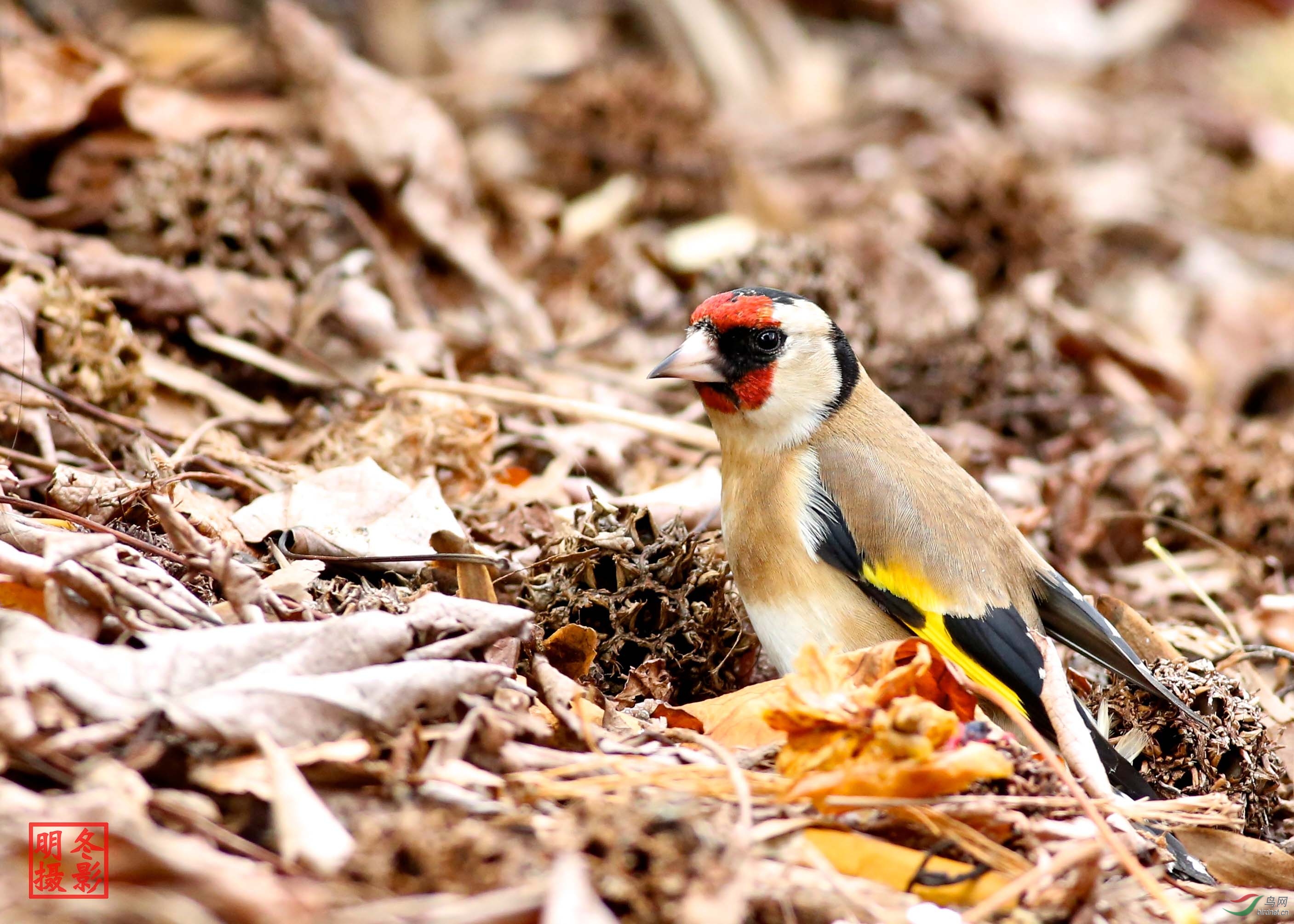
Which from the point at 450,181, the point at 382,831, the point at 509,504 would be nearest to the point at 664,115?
the point at 450,181

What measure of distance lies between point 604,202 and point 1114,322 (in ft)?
9.42

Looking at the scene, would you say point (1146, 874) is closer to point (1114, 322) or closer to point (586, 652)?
point (586, 652)

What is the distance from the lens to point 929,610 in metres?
3.57

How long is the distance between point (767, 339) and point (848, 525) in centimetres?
66

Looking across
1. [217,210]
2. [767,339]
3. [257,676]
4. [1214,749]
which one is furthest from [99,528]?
[1214,749]

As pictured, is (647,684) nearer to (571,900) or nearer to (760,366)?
(760,366)

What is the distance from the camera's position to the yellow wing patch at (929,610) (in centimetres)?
349

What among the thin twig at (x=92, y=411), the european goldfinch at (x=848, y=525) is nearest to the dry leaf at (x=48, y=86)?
the thin twig at (x=92, y=411)

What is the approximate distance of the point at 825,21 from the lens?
9.41 meters

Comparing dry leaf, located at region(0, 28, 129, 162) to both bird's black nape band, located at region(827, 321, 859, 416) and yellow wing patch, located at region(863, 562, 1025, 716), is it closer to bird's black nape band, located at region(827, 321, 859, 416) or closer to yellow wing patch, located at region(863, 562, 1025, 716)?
bird's black nape band, located at region(827, 321, 859, 416)

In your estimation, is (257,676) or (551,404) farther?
(551,404)

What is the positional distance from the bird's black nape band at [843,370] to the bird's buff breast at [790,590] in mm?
355

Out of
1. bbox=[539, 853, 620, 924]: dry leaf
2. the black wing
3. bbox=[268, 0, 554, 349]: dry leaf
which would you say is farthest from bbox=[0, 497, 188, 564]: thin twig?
bbox=[268, 0, 554, 349]: dry leaf

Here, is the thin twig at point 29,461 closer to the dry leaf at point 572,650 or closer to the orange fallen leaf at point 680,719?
the dry leaf at point 572,650
